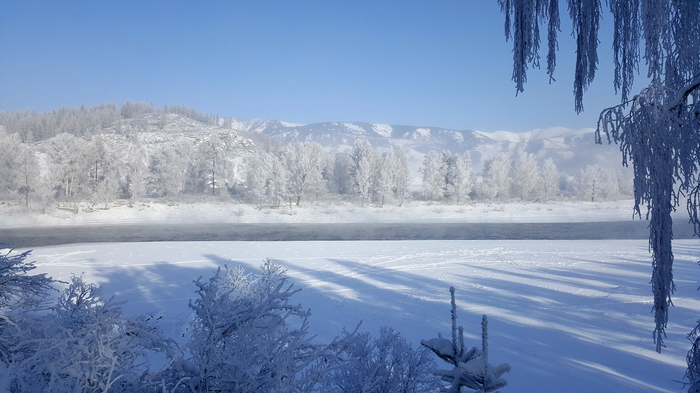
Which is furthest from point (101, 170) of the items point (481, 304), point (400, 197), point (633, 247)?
point (633, 247)

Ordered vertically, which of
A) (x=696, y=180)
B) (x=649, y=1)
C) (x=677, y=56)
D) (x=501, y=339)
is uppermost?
(x=649, y=1)

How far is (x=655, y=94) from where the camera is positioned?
1.92 m

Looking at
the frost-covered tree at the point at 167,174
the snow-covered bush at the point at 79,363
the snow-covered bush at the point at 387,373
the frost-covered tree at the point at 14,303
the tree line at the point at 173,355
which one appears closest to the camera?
the snow-covered bush at the point at 79,363

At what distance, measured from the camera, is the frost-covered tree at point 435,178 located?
46500 mm

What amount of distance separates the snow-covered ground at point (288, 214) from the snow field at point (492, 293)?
1715 centimetres

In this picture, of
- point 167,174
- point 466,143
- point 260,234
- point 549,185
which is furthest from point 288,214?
point 466,143

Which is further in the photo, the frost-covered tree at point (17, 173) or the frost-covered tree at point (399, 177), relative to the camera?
the frost-covered tree at point (399, 177)

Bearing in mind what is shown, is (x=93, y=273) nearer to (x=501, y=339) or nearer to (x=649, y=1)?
(x=501, y=339)

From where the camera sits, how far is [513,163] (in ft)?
184

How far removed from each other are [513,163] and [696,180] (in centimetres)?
5964

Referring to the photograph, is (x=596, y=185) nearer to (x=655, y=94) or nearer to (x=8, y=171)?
(x=655, y=94)

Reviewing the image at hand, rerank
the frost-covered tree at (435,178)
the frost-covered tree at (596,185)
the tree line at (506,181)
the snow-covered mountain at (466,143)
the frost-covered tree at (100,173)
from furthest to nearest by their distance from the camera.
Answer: the snow-covered mountain at (466,143), the frost-covered tree at (596,185), the frost-covered tree at (435,178), the tree line at (506,181), the frost-covered tree at (100,173)

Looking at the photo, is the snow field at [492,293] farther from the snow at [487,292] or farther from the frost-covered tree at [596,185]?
the frost-covered tree at [596,185]

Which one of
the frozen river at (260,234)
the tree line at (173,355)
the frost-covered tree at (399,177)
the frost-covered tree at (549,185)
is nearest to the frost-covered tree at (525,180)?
the frost-covered tree at (549,185)
